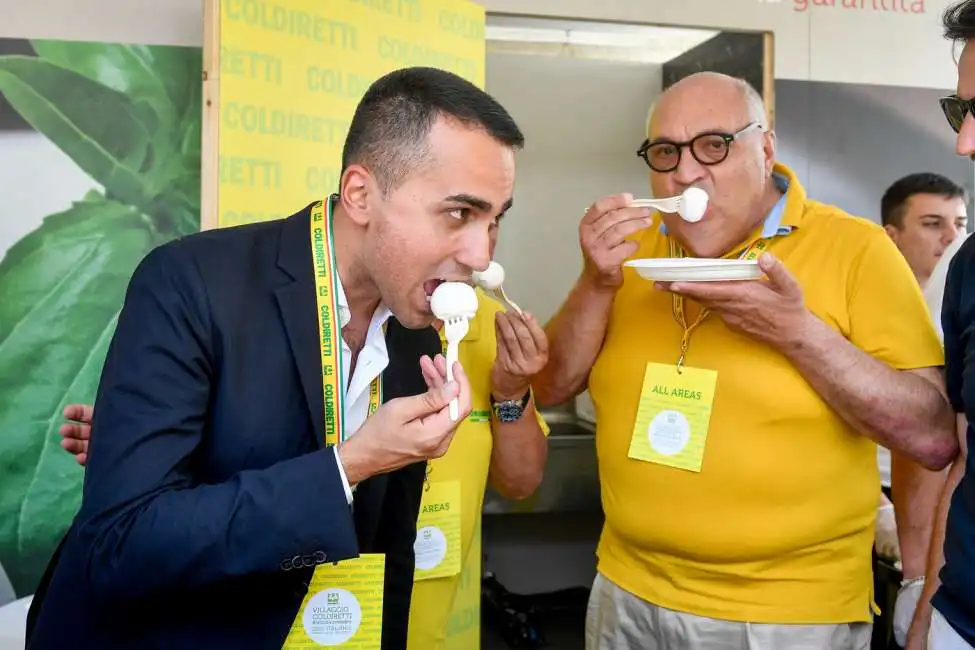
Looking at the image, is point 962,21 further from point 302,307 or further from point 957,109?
point 302,307

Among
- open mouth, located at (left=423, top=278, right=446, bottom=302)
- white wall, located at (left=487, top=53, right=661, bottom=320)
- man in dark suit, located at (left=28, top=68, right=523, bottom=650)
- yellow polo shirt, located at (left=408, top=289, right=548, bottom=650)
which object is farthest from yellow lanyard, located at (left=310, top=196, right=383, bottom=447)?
white wall, located at (left=487, top=53, right=661, bottom=320)

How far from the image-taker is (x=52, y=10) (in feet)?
9.03

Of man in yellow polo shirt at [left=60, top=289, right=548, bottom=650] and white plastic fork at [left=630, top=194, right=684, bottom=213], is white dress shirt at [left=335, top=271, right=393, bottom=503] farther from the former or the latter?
white plastic fork at [left=630, top=194, right=684, bottom=213]

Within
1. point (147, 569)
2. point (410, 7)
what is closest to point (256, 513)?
point (147, 569)

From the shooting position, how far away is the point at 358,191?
131 centimetres

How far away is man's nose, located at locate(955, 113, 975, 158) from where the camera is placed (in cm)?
133

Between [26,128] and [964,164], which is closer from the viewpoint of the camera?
[26,128]

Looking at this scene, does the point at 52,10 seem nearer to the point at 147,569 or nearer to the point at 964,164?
the point at 147,569

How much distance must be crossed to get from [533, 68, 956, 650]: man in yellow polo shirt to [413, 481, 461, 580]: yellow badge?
370 mm

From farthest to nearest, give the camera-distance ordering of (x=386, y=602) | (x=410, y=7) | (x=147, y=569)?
1. (x=410, y=7)
2. (x=386, y=602)
3. (x=147, y=569)

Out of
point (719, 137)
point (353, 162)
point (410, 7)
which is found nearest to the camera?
point (353, 162)

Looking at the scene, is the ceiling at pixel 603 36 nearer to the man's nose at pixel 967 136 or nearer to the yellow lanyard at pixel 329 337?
the man's nose at pixel 967 136

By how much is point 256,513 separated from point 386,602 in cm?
54

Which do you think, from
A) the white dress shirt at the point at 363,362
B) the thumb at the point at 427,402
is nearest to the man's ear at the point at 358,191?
the white dress shirt at the point at 363,362
